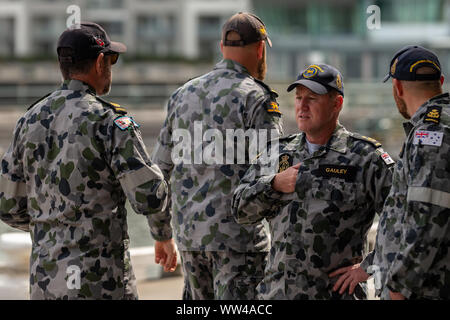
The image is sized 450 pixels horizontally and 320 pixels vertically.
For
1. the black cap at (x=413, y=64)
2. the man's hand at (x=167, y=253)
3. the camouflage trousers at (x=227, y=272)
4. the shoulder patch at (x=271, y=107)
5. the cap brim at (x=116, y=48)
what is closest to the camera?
the black cap at (x=413, y=64)

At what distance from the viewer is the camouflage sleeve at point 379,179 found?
4.16 meters

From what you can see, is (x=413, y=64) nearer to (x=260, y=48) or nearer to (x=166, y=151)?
(x=260, y=48)

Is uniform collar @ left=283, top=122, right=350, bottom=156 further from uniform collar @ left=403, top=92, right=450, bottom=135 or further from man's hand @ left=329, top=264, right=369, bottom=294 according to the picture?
man's hand @ left=329, top=264, right=369, bottom=294

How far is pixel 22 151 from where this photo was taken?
14.1 feet

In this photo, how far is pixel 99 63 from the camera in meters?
4.29

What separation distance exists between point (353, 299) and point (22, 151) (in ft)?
6.04

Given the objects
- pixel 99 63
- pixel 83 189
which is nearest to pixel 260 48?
pixel 99 63

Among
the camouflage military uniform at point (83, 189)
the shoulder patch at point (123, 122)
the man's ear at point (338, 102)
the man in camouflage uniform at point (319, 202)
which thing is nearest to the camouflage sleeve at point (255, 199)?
the man in camouflage uniform at point (319, 202)

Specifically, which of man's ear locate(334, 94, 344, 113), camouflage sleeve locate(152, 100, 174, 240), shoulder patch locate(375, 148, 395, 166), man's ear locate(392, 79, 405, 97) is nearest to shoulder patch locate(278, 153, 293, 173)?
man's ear locate(334, 94, 344, 113)

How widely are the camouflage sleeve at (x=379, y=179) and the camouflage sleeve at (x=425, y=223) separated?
1.64 feet

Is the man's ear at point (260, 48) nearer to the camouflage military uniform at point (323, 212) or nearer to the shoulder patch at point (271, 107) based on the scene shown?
the shoulder patch at point (271, 107)

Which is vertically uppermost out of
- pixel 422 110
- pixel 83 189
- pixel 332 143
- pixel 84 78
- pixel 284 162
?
pixel 84 78

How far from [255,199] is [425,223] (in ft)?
3.16
